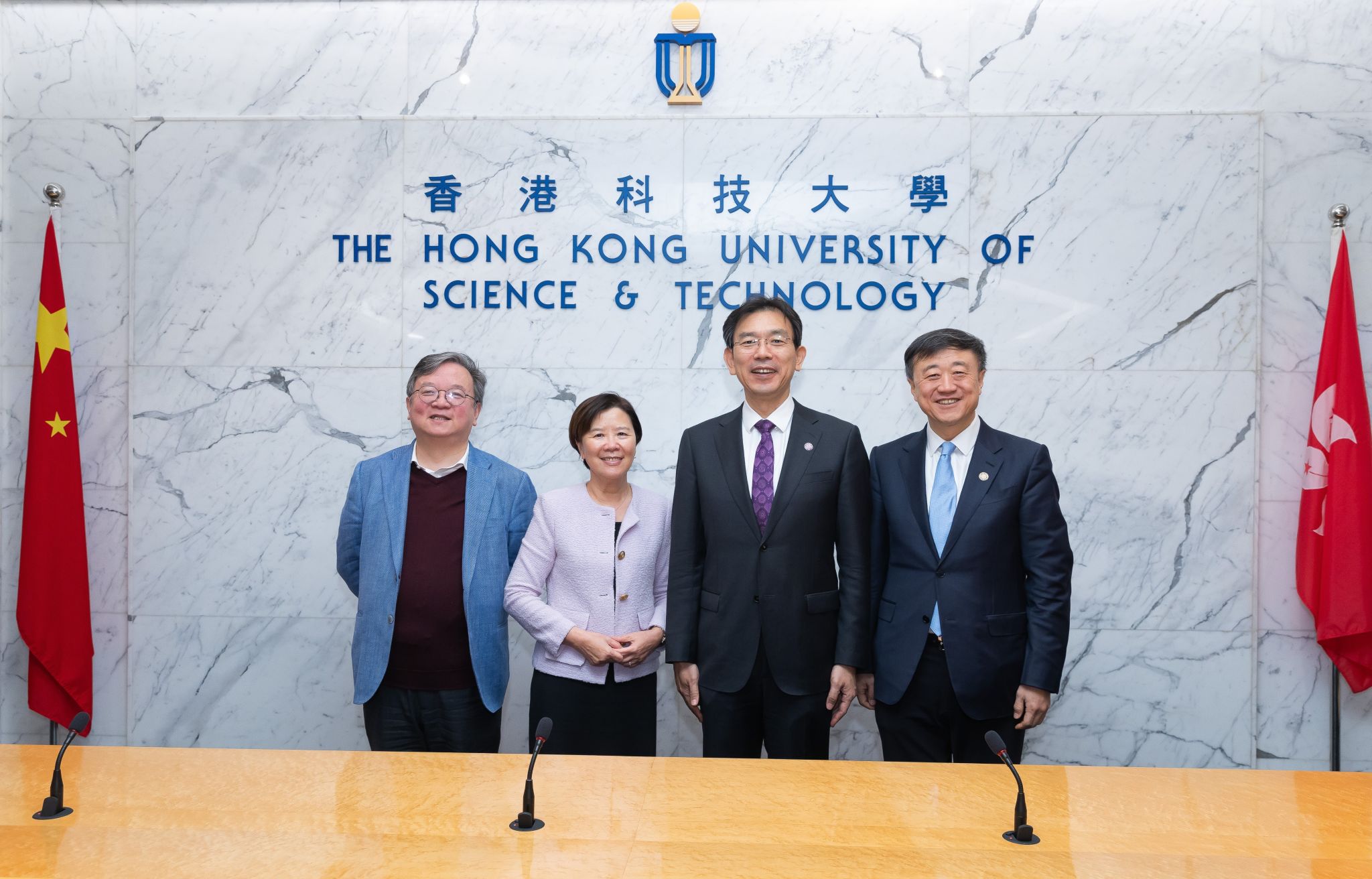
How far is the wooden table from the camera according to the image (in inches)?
67.0

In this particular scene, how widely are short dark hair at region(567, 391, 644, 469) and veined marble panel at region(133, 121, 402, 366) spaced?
4.56 ft

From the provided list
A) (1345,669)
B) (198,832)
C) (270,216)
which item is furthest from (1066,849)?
(270,216)

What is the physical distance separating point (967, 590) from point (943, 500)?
0.91ft

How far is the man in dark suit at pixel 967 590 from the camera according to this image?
276 centimetres

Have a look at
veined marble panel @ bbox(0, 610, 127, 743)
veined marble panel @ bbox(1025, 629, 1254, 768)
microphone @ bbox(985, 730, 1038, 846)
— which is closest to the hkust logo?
veined marble panel @ bbox(1025, 629, 1254, 768)

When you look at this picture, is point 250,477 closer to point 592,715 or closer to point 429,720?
point 429,720

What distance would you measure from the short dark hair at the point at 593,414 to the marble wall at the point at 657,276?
99 centimetres

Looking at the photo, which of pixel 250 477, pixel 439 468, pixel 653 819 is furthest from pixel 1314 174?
pixel 250 477

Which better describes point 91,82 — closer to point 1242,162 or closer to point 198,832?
point 198,832

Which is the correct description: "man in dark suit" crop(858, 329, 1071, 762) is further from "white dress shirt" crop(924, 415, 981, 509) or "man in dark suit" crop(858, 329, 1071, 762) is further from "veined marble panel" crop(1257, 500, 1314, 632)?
"veined marble panel" crop(1257, 500, 1314, 632)

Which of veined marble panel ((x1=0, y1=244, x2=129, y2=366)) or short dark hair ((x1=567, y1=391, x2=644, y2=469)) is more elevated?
veined marble panel ((x1=0, y1=244, x2=129, y2=366))

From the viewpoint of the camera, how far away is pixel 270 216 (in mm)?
4090

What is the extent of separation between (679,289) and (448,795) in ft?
8.06

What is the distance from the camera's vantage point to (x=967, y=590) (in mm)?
2764
